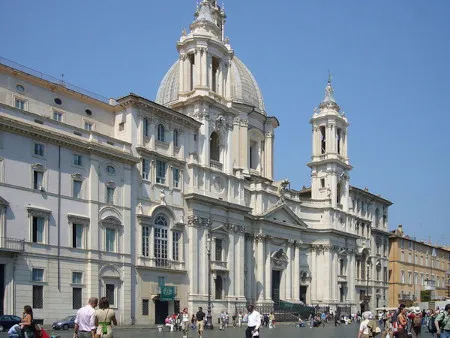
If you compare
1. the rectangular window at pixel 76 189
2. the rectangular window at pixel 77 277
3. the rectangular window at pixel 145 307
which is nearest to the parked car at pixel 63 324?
the rectangular window at pixel 77 277

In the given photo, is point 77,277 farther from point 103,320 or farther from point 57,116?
point 103,320

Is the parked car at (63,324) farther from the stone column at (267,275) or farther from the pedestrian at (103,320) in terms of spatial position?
the stone column at (267,275)

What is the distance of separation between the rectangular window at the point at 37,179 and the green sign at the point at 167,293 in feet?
46.0

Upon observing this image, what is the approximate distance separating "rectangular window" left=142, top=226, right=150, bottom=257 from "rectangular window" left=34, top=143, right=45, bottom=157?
10.9 meters

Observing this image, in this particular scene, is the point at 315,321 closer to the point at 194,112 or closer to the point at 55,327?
the point at 194,112

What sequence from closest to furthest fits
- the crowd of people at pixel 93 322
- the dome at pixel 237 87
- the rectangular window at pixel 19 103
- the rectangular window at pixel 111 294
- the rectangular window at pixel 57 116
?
→ the crowd of people at pixel 93 322
the rectangular window at pixel 19 103
the rectangular window at pixel 111 294
the rectangular window at pixel 57 116
the dome at pixel 237 87

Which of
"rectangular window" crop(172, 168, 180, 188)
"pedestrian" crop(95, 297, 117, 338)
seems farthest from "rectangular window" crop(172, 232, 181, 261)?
"pedestrian" crop(95, 297, 117, 338)

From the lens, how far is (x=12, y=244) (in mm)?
40750

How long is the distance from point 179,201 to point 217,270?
24.9ft

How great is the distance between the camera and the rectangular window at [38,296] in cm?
4228

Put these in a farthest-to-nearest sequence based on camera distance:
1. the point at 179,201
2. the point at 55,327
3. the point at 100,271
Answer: the point at 179,201 → the point at 100,271 → the point at 55,327

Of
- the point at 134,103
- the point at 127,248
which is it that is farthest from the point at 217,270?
the point at 134,103

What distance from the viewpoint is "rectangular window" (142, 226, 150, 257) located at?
51.3 meters

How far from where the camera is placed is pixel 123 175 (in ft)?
164
